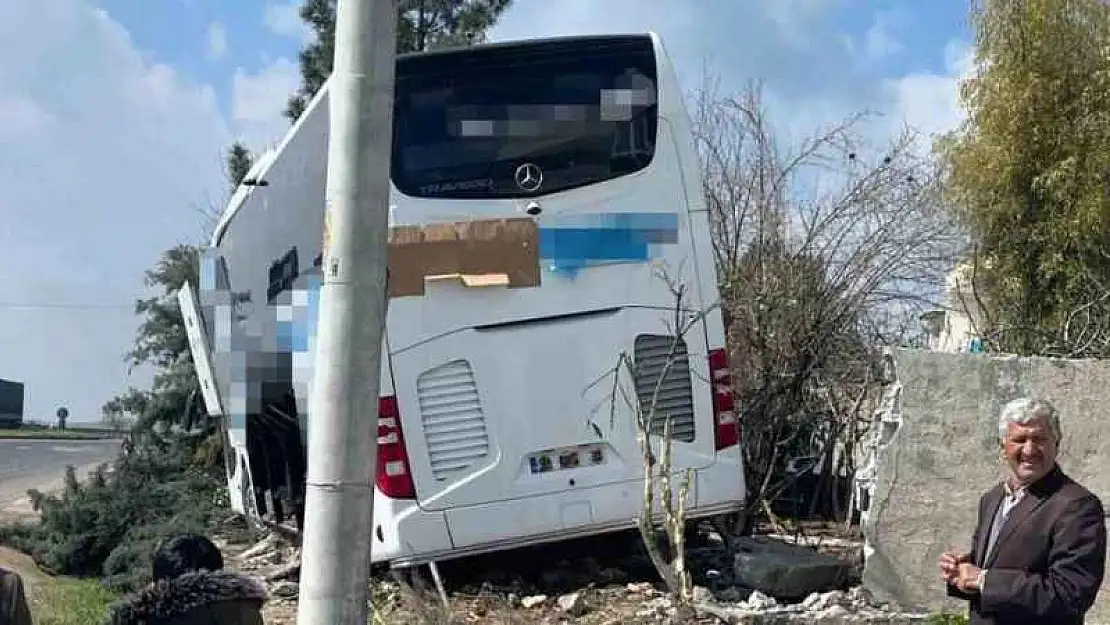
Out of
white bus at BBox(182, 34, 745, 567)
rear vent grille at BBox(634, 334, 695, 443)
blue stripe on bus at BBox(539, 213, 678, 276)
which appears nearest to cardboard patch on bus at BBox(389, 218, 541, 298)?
white bus at BBox(182, 34, 745, 567)

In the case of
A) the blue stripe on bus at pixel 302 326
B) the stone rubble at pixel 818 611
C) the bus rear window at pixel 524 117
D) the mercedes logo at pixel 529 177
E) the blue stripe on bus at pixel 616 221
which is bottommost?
the stone rubble at pixel 818 611

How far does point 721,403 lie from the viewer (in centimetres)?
754

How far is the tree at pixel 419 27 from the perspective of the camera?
21.8m

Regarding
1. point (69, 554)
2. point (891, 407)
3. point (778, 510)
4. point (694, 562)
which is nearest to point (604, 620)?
point (694, 562)

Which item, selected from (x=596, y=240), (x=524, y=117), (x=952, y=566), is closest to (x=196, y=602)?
(x=952, y=566)

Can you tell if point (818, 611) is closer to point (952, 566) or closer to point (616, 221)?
point (616, 221)

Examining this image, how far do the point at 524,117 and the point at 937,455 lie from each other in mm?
3115

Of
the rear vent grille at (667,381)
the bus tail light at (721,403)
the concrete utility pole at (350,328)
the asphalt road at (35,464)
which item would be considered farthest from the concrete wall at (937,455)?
the asphalt road at (35,464)

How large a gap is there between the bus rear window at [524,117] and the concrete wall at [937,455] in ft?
6.94

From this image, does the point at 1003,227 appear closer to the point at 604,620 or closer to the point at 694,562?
the point at 694,562

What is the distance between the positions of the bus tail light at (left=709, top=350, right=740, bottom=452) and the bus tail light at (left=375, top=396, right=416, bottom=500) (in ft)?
6.10

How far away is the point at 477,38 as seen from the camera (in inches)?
867

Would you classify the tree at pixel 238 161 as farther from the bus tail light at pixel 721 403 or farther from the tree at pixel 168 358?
the bus tail light at pixel 721 403

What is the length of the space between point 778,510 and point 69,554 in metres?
6.68
